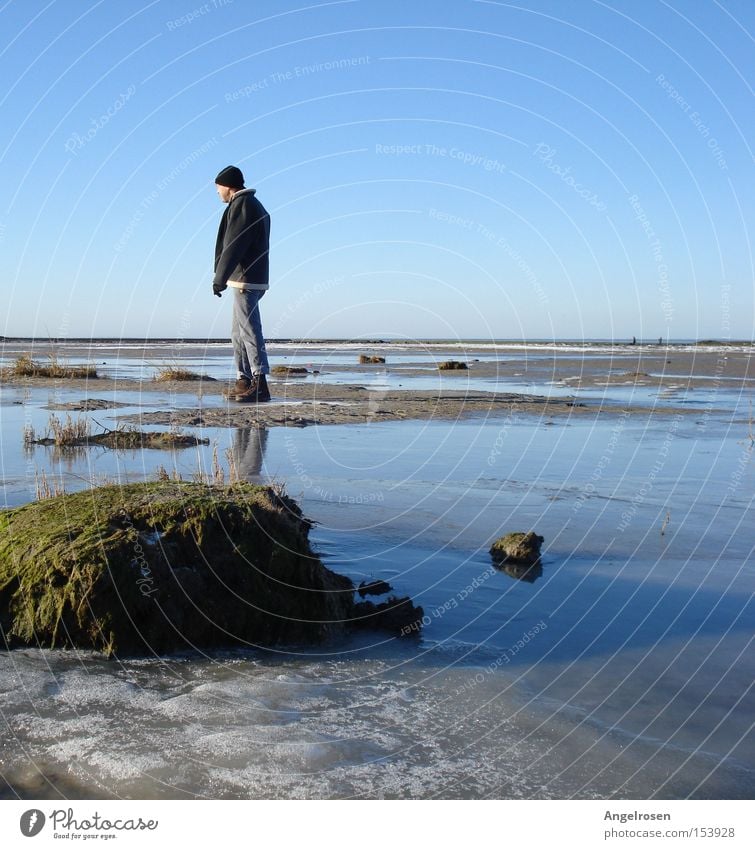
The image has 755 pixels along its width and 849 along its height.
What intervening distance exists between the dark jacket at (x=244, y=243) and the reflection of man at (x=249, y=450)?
205 centimetres

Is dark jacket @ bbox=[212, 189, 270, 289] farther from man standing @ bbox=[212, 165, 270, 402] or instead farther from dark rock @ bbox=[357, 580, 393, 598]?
dark rock @ bbox=[357, 580, 393, 598]

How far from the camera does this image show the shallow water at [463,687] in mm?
3678

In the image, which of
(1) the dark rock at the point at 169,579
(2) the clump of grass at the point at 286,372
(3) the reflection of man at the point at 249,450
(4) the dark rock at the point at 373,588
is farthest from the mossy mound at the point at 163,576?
(2) the clump of grass at the point at 286,372

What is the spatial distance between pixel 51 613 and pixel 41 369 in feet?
75.4

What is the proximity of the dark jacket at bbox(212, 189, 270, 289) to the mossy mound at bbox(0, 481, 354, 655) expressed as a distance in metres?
5.12

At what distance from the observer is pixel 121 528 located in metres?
5.23

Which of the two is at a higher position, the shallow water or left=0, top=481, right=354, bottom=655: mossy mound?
left=0, top=481, right=354, bottom=655: mossy mound

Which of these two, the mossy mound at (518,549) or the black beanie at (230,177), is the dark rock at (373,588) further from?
the black beanie at (230,177)

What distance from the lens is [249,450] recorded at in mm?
11273

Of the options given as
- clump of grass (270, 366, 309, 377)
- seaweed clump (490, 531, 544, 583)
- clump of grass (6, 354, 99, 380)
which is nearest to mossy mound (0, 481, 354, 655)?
seaweed clump (490, 531, 544, 583)

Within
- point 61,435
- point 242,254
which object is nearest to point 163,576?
point 242,254

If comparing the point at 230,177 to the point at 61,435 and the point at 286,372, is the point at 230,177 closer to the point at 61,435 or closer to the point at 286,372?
the point at 61,435

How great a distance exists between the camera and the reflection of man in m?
9.50
